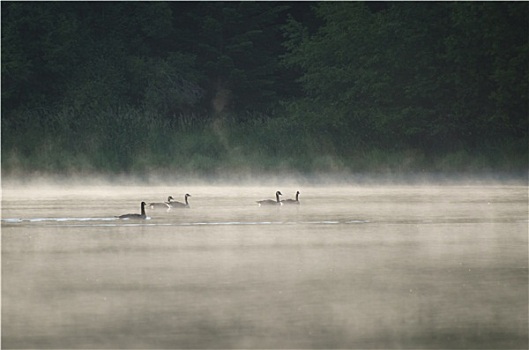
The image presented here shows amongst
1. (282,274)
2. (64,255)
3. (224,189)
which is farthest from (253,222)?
(224,189)

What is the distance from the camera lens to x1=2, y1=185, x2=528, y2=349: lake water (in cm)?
794

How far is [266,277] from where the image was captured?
1052cm

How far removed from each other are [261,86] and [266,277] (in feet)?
117

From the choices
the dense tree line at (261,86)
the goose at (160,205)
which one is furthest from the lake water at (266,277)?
the dense tree line at (261,86)

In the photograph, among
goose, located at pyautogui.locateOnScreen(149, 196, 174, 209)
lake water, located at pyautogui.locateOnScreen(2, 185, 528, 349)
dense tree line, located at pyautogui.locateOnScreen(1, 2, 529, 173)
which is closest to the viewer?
lake water, located at pyautogui.locateOnScreen(2, 185, 528, 349)

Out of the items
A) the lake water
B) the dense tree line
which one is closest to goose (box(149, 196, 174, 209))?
the lake water

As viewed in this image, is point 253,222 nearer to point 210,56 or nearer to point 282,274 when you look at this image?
point 282,274

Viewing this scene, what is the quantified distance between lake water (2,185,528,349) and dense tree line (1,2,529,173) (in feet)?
39.8

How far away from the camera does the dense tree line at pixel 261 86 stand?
3147 cm

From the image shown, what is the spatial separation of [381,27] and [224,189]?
14.3m

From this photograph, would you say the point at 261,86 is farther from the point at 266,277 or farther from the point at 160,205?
the point at 266,277

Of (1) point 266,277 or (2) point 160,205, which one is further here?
(2) point 160,205

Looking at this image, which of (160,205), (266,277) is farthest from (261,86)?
(266,277)

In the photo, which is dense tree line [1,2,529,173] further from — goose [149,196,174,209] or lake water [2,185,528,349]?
lake water [2,185,528,349]
